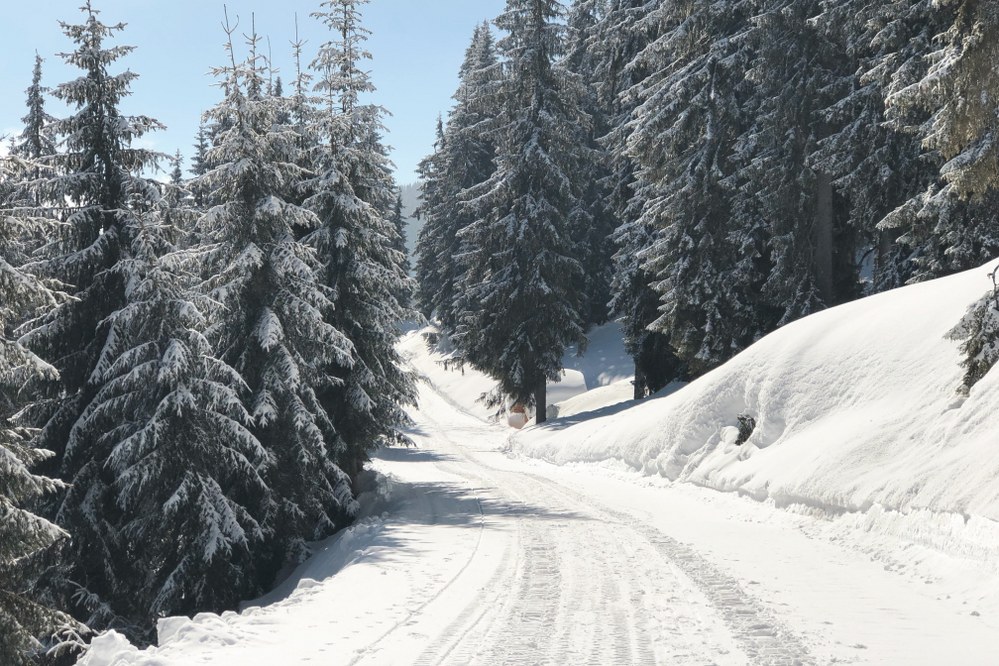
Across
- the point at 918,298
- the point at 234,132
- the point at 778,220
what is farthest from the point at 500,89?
the point at 918,298

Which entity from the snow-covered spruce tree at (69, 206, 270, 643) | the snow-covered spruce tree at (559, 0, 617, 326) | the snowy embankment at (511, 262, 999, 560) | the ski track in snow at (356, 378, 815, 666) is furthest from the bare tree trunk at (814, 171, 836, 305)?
the snow-covered spruce tree at (559, 0, 617, 326)

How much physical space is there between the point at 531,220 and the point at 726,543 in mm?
19748

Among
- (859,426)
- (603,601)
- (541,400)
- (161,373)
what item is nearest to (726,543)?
(859,426)

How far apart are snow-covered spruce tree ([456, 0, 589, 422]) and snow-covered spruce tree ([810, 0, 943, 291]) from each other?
402 inches

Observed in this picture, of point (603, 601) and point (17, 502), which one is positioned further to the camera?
point (17, 502)

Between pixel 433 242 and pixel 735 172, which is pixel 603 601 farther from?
pixel 433 242

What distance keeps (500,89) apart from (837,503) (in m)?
22.8

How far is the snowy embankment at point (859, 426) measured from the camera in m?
9.95

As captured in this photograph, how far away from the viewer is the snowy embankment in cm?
995

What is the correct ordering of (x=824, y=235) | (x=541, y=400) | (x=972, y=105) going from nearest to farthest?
(x=972, y=105)
(x=824, y=235)
(x=541, y=400)

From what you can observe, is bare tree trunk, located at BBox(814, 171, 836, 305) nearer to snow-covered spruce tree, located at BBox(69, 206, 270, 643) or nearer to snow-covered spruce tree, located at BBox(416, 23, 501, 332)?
snow-covered spruce tree, located at BBox(69, 206, 270, 643)

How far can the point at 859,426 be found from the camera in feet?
43.9

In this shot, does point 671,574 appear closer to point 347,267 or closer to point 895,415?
point 895,415

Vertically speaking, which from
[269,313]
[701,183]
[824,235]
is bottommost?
[269,313]
